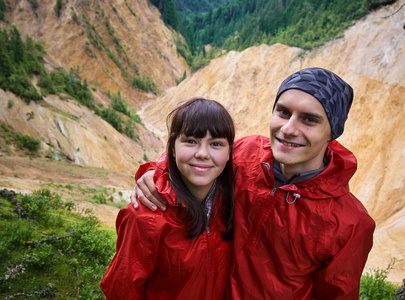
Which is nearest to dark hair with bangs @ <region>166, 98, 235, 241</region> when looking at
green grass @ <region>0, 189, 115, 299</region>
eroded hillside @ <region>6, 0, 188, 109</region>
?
green grass @ <region>0, 189, 115, 299</region>

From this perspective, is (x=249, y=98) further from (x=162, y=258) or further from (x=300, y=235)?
(x=162, y=258)

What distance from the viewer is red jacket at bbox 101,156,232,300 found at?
1.75 m

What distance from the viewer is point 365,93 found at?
14.4 meters

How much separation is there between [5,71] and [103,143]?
602 cm

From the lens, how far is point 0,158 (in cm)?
1032

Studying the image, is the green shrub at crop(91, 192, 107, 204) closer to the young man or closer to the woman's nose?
the young man

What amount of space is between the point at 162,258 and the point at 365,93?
52.8 feet

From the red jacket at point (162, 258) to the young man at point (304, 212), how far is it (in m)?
0.13

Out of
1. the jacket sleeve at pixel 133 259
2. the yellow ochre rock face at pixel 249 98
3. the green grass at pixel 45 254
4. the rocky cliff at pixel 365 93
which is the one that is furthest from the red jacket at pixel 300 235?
the yellow ochre rock face at pixel 249 98

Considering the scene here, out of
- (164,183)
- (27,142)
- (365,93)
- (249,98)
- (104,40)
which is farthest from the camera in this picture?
(104,40)

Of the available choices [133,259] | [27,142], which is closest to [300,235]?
[133,259]

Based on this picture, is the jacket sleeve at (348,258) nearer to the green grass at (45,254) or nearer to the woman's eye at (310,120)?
the woman's eye at (310,120)

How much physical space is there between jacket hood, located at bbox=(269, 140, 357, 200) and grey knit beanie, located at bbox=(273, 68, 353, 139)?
0.21m

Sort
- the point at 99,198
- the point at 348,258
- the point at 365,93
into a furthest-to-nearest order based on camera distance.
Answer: the point at 365,93 < the point at 99,198 < the point at 348,258
